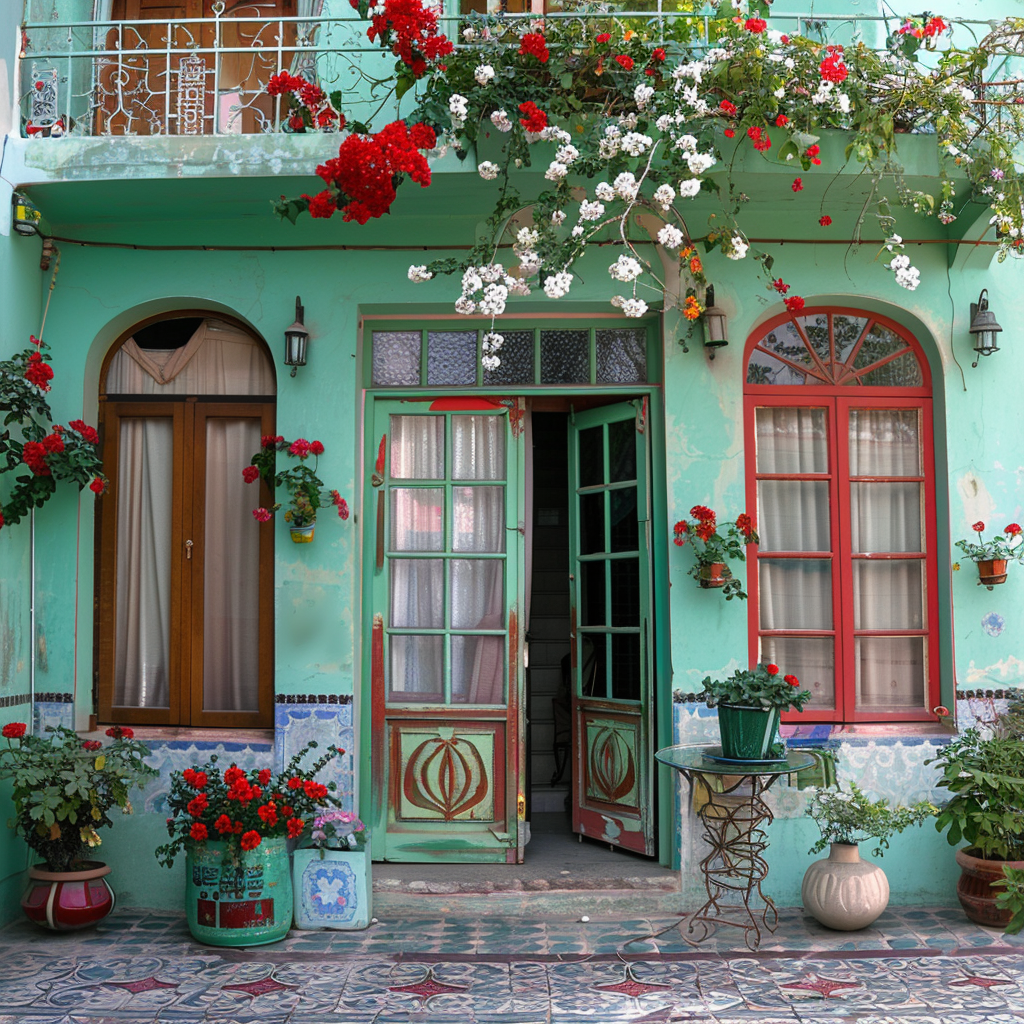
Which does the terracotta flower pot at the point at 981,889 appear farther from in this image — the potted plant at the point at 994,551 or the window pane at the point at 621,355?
the window pane at the point at 621,355

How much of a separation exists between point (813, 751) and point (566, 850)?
1.70 meters

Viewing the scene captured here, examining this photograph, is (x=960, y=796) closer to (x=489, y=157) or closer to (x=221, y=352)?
(x=489, y=157)

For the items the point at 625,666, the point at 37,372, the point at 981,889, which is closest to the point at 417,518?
the point at 625,666

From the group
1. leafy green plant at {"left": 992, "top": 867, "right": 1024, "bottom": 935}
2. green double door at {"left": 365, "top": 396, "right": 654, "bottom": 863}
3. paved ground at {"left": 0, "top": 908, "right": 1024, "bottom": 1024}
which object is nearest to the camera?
leafy green plant at {"left": 992, "top": 867, "right": 1024, "bottom": 935}

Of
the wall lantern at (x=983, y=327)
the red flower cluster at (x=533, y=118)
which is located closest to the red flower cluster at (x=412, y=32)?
the red flower cluster at (x=533, y=118)

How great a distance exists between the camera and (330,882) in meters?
5.13

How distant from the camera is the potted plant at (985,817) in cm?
508

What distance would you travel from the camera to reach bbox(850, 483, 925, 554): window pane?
5.90m

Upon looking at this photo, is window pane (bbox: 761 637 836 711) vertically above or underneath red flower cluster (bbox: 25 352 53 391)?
underneath

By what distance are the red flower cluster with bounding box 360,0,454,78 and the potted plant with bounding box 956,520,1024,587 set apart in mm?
3839

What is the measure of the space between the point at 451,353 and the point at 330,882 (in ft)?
9.88

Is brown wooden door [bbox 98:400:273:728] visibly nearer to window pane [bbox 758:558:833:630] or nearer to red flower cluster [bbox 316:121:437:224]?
red flower cluster [bbox 316:121:437:224]

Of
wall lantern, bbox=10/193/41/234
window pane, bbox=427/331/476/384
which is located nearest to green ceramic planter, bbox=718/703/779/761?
window pane, bbox=427/331/476/384

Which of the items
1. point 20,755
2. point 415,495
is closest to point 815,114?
point 415,495
